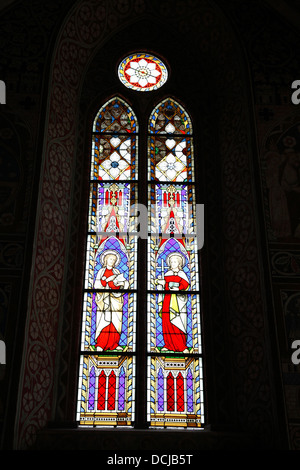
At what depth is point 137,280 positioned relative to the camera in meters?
6.89

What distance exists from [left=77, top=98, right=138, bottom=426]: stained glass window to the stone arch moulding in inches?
12.4

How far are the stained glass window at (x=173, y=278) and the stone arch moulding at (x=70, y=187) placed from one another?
40 centimetres

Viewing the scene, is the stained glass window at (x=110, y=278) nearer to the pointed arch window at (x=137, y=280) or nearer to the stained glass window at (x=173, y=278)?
the pointed arch window at (x=137, y=280)

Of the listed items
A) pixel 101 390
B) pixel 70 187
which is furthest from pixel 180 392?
pixel 70 187

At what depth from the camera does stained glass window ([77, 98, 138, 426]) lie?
630 centimetres

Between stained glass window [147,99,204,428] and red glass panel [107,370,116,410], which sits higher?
stained glass window [147,99,204,428]

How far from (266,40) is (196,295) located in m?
3.39

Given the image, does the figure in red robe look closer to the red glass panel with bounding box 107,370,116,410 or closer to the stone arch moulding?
the stone arch moulding

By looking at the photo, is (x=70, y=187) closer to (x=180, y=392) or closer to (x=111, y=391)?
(x=111, y=391)

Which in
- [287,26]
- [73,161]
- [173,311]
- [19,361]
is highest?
[287,26]

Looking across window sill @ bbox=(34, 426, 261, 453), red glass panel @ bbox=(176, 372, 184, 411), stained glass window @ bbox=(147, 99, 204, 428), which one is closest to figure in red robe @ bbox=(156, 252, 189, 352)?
stained glass window @ bbox=(147, 99, 204, 428)

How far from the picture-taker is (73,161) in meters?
7.51

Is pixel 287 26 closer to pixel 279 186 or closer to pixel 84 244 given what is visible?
pixel 279 186
